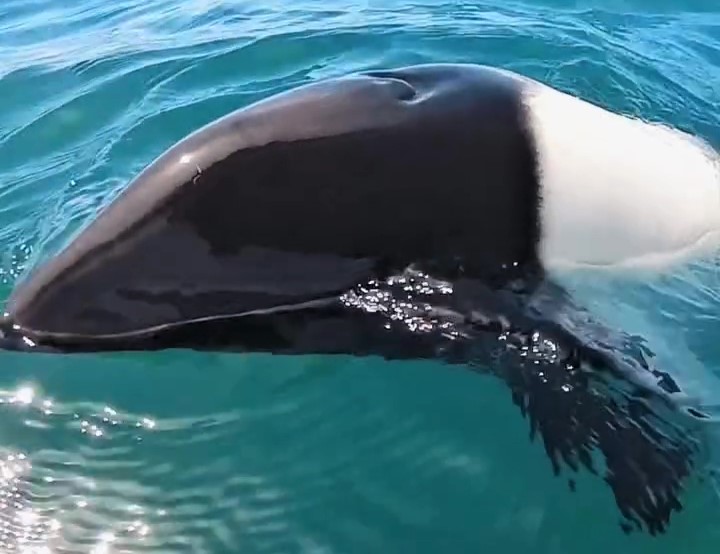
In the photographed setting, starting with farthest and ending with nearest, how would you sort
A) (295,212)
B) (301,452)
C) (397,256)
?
(301,452)
(397,256)
(295,212)

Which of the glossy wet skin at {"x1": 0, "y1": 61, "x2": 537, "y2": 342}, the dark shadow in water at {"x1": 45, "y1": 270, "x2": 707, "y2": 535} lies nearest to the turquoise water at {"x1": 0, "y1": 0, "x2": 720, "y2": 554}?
the dark shadow in water at {"x1": 45, "y1": 270, "x2": 707, "y2": 535}

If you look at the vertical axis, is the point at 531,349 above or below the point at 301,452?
above

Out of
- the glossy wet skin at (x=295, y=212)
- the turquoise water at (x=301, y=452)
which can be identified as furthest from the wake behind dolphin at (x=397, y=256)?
the turquoise water at (x=301, y=452)

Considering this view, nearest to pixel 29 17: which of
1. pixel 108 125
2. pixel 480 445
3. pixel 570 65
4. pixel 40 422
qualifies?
pixel 108 125

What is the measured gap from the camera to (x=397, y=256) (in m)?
3.64

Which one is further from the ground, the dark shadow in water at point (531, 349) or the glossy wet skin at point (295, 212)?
the glossy wet skin at point (295, 212)

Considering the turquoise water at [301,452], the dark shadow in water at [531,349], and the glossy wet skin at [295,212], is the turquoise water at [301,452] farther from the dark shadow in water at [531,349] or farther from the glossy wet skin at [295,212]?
the glossy wet skin at [295,212]

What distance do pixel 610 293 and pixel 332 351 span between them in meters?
1.03

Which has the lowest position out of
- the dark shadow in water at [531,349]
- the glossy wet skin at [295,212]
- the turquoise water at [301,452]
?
the turquoise water at [301,452]

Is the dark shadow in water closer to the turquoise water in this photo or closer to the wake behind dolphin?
the wake behind dolphin

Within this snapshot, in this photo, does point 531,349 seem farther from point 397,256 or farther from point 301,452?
point 301,452

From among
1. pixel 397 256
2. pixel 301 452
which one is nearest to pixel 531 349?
pixel 397 256

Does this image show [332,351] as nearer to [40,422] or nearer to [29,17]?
[40,422]

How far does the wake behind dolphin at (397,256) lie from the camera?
3.49 metres
